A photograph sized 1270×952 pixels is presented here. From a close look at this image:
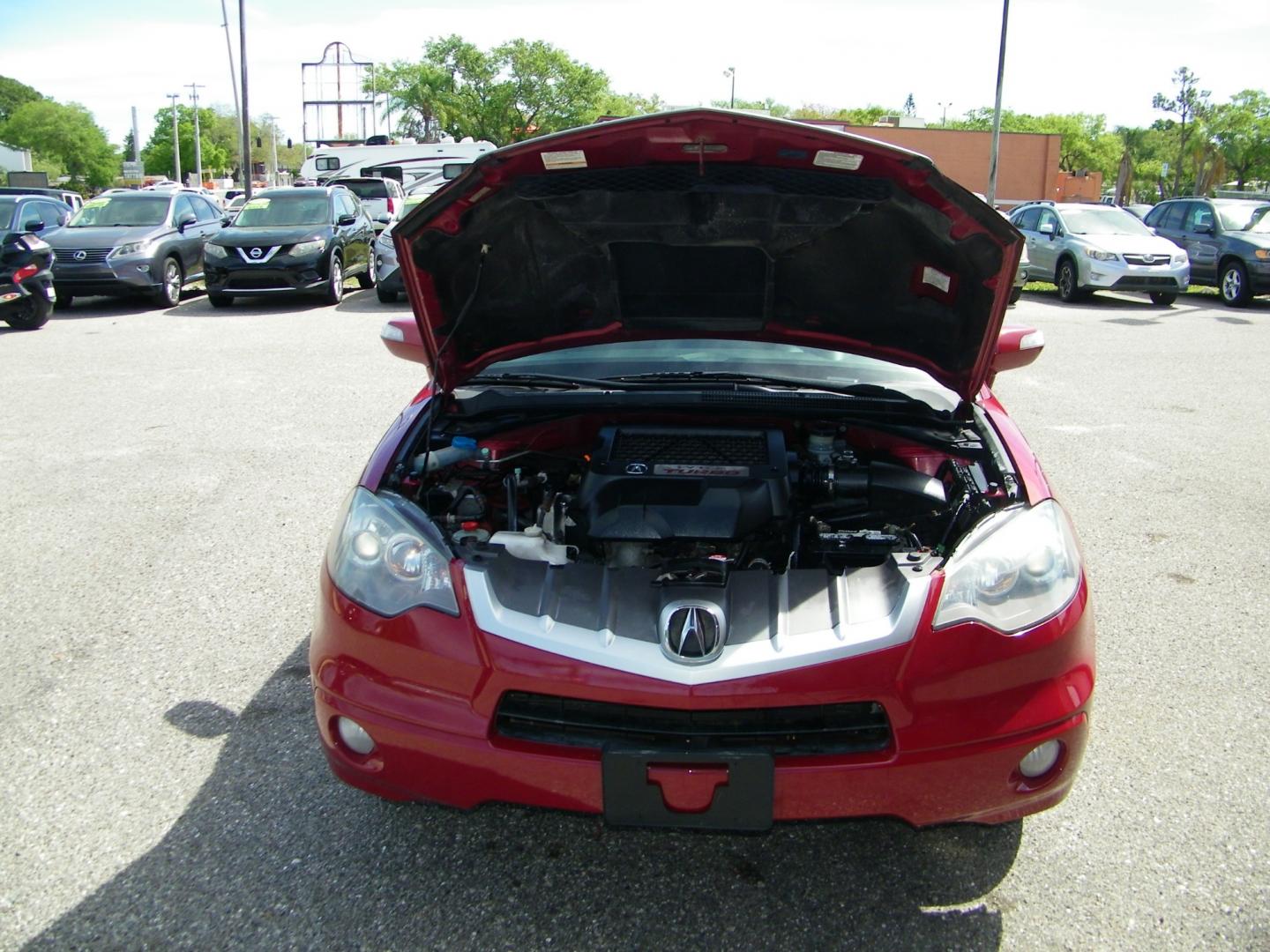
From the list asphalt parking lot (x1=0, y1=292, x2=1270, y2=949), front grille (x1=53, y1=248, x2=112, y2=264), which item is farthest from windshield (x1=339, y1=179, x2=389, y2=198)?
asphalt parking lot (x1=0, y1=292, x2=1270, y2=949)

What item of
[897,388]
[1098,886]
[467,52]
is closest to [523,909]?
[1098,886]

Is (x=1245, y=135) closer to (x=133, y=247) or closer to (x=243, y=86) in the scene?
(x=243, y=86)

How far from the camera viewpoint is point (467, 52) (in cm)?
6850

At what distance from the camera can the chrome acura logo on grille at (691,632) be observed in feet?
7.04

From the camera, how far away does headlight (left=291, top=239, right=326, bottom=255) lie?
13820mm

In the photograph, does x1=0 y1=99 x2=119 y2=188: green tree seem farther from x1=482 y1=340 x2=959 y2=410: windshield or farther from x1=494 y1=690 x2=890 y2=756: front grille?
x1=494 y1=690 x2=890 y2=756: front grille

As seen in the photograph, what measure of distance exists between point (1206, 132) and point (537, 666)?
7370 centimetres

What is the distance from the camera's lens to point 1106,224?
16250 millimetres

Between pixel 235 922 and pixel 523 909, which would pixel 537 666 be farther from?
pixel 235 922

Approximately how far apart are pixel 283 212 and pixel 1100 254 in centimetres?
1226

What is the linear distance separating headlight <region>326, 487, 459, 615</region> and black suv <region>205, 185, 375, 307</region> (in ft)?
40.1

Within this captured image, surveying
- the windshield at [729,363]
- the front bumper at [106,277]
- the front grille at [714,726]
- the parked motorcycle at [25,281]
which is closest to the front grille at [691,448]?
the windshield at [729,363]

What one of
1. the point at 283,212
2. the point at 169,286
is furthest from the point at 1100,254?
the point at 169,286

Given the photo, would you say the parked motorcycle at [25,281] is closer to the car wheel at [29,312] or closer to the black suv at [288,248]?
the car wheel at [29,312]
